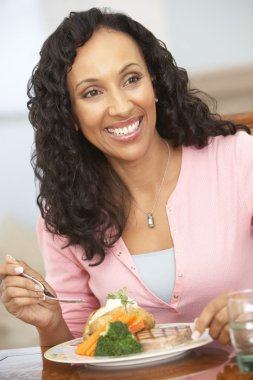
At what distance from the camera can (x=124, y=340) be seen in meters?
1.39

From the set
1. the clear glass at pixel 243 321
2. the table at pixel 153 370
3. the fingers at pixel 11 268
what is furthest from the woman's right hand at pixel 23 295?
the clear glass at pixel 243 321

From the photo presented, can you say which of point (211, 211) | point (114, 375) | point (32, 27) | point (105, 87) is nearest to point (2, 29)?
point (32, 27)

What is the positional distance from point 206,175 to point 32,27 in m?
1.69

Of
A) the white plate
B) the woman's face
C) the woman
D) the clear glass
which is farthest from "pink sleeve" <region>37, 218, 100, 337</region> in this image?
the clear glass

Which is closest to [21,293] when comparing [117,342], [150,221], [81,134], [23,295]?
[23,295]

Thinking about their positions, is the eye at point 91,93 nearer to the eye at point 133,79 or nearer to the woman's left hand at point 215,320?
the eye at point 133,79

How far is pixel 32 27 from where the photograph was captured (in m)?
3.46

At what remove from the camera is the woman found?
1971mm

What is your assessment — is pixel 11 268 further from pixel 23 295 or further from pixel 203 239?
pixel 203 239

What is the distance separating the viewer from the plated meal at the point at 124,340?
137 centimetres

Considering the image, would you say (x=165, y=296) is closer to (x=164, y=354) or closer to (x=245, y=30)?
(x=164, y=354)

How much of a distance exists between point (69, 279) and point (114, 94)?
23.8 inches

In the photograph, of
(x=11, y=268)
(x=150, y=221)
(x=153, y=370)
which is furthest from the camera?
(x=150, y=221)

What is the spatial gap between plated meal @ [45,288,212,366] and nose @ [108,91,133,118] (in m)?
0.60
